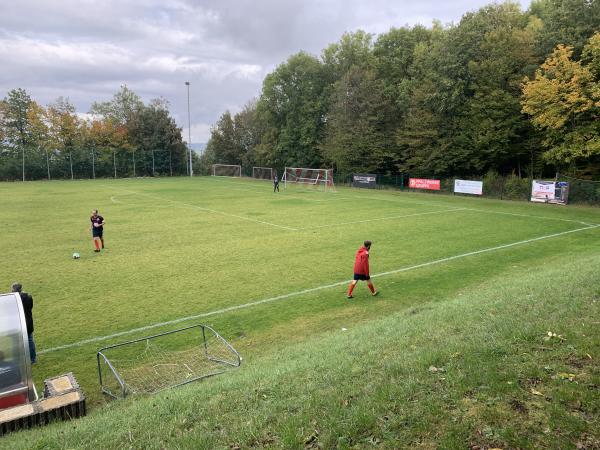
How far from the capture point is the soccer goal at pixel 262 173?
71812 mm

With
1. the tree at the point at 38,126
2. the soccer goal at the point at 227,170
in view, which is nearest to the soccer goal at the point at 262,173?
the soccer goal at the point at 227,170

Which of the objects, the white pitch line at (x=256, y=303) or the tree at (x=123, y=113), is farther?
the tree at (x=123, y=113)

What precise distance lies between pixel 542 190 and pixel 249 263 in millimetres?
28733

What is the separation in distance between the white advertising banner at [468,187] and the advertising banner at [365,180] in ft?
37.6

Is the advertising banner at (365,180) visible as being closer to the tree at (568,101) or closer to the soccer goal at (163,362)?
the tree at (568,101)

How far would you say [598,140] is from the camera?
33781 millimetres

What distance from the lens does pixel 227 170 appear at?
8225 centimetres

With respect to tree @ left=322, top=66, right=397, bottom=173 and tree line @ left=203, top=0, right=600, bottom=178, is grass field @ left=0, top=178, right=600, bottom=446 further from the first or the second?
tree @ left=322, top=66, right=397, bottom=173

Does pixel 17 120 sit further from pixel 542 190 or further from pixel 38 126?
pixel 542 190

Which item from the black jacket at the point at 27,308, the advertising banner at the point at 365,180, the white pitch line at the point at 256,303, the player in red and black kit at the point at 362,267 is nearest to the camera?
the black jacket at the point at 27,308

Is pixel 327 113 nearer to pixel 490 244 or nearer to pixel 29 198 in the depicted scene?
pixel 29 198

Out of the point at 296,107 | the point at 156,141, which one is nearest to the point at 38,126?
the point at 156,141

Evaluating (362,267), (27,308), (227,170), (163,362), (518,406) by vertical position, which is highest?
(227,170)

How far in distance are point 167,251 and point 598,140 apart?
3323 cm
